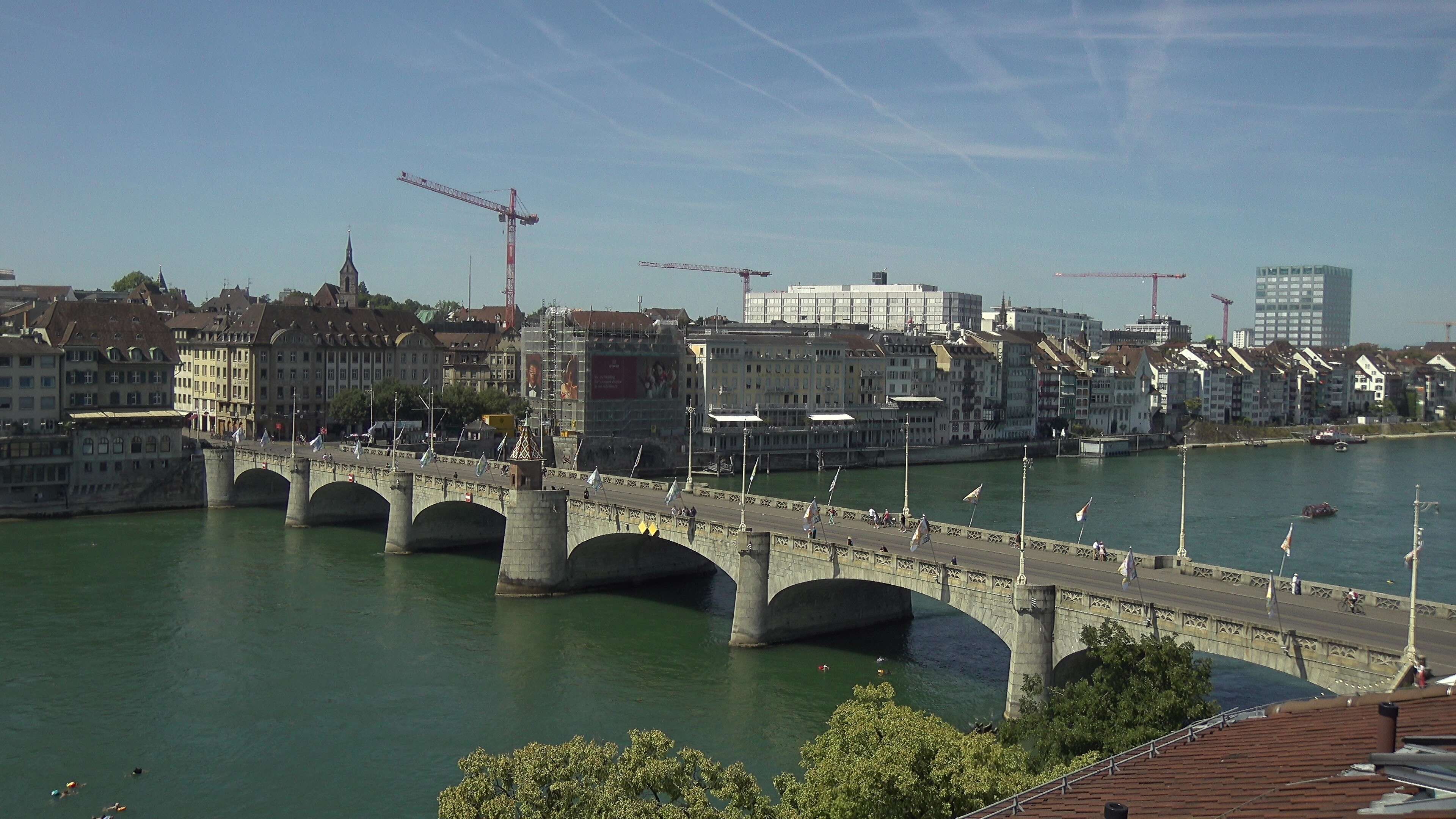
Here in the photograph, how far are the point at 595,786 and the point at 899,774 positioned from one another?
5704mm

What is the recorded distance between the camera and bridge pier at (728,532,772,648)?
164ft

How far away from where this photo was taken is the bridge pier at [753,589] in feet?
164

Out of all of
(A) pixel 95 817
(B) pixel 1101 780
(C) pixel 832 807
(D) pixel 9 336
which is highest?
(D) pixel 9 336

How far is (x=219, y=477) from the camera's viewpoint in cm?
9331

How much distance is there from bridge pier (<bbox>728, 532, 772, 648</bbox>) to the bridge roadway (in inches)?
14.3

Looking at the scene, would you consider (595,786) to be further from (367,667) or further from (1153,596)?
(367,667)

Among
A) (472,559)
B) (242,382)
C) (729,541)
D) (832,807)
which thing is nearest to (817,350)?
(242,382)

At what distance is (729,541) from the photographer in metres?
51.9

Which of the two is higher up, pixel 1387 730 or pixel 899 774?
pixel 1387 730

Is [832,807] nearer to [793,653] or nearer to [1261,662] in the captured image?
[1261,662]

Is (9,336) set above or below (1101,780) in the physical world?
above

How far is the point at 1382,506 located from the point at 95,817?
98977 millimetres

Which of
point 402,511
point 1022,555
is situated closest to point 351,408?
point 402,511

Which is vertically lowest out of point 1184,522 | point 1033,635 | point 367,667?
point 367,667
